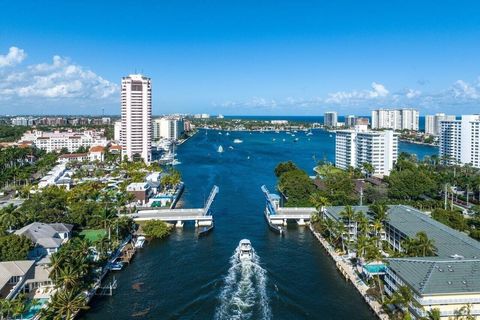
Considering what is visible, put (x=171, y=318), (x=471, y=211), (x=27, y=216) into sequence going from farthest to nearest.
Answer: (x=471, y=211), (x=27, y=216), (x=171, y=318)

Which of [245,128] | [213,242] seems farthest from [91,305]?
[245,128]

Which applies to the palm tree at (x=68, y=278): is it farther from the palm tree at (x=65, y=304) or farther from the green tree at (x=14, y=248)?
the green tree at (x=14, y=248)

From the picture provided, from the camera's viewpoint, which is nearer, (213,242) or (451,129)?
(213,242)

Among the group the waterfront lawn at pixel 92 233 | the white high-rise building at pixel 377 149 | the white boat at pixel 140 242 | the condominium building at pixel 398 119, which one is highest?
the condominium building at pixel 398 119

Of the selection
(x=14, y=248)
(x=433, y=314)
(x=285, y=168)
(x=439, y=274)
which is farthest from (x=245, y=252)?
(x=285, y=168)

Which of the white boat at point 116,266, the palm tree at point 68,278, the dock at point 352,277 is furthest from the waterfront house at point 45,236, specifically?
the dock at point 352,277

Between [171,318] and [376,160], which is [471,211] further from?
[171,318]

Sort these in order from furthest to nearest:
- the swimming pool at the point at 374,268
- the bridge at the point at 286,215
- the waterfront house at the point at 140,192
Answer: the waterfront house at the point at 140,192 → the bridge at the point at 286,215 → the swimming pool at the point at 374,268
